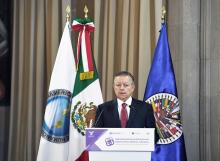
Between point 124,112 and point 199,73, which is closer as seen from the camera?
point 124,112

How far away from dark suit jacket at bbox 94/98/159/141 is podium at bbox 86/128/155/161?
66 centimetres

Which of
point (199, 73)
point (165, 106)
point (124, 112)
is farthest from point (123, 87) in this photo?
point (199, 73)

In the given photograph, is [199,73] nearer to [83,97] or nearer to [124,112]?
[83,97]

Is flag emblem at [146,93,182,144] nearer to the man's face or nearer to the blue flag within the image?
the blue flag

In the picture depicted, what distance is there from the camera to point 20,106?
19.4 ft

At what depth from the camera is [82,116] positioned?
4.62m

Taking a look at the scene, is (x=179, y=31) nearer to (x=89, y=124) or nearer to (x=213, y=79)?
(x=213, y=79)

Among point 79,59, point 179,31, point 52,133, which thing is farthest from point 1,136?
point 179,31

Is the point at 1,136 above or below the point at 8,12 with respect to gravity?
below

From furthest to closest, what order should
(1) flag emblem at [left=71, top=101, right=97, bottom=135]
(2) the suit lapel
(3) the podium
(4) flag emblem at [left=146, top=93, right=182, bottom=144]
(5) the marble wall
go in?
(5) the marble wall
(1) flag emblem at [left=71, top=101, right=97, bottom=135]
(4) flag emblem at [left=146, top=93, right=182, bottom=144]
(2) the suit lapel
(3) the podium

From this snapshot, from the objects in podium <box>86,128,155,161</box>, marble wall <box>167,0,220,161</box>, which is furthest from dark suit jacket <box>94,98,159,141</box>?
marble wall <box>167,0,220,161</box>

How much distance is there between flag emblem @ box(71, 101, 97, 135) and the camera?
4.61 metres

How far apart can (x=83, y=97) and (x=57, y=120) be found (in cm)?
40

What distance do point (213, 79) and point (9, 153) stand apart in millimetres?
3126
